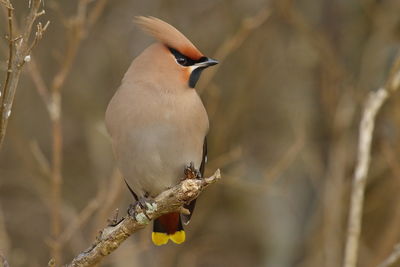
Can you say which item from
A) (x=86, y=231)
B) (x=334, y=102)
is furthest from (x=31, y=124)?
(x=334, y=102)

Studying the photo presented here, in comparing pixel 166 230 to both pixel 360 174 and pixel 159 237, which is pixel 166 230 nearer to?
pixel 159 237

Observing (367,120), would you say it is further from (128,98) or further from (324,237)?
(324,237)

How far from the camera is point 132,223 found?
319 centimetres

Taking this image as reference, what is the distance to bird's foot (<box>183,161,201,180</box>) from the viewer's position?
138 inches

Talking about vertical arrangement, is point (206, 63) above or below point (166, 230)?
above

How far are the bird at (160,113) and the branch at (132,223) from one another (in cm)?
41

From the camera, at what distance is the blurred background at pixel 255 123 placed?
587 centimetres

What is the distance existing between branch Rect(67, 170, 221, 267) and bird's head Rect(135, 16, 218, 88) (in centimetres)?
74

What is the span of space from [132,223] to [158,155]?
1.95ft

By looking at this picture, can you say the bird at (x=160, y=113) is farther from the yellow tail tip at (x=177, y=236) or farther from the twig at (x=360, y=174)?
the twig at (x=360, y=174)

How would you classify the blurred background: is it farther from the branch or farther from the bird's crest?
the branch

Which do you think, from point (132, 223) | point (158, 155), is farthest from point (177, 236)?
point (132, 223)

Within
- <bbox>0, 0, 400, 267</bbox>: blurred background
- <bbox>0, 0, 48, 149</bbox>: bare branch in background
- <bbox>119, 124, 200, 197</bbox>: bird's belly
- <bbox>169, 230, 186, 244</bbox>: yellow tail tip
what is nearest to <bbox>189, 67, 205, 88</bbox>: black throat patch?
<bbox>119, 124, 200, 197</bbox>: bird's belly

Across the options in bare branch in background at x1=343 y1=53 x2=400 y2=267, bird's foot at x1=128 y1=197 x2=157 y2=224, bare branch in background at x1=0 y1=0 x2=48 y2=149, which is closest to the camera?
bare branch in background at x1=0 y1=0 x2=48 y2=149
